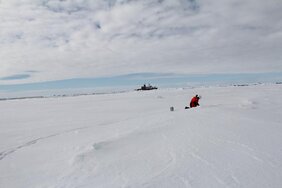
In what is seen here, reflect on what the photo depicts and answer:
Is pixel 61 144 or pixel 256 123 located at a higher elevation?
pixel 256 123

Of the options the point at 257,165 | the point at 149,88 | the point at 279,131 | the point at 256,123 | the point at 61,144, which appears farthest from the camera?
the point at 149,88

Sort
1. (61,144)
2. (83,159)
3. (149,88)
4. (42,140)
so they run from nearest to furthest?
1. (83,159)
2. (61,144)
3. (42,140)
4. (149,88)

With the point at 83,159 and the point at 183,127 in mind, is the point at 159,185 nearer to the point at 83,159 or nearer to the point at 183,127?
the point at 83,159

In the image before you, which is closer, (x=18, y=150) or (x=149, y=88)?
(x=18, y=150)

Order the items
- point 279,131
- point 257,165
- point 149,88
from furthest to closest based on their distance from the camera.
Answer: point 149,88 → point 279,131 → point 257,165

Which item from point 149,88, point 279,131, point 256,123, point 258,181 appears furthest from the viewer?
point 149,88

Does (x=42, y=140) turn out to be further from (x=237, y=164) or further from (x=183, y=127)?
(x=237, y=164)

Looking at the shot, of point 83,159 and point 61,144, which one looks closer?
point 83,159

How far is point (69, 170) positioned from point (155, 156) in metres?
2.03

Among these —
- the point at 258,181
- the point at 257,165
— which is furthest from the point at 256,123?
the point at 258,181

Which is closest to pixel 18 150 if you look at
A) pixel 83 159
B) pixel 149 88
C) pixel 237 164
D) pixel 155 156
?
pixel 83 159

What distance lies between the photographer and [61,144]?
8805mm

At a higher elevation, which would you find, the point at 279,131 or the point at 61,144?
the point at 279,131

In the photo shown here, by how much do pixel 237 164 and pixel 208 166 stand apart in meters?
0.56
